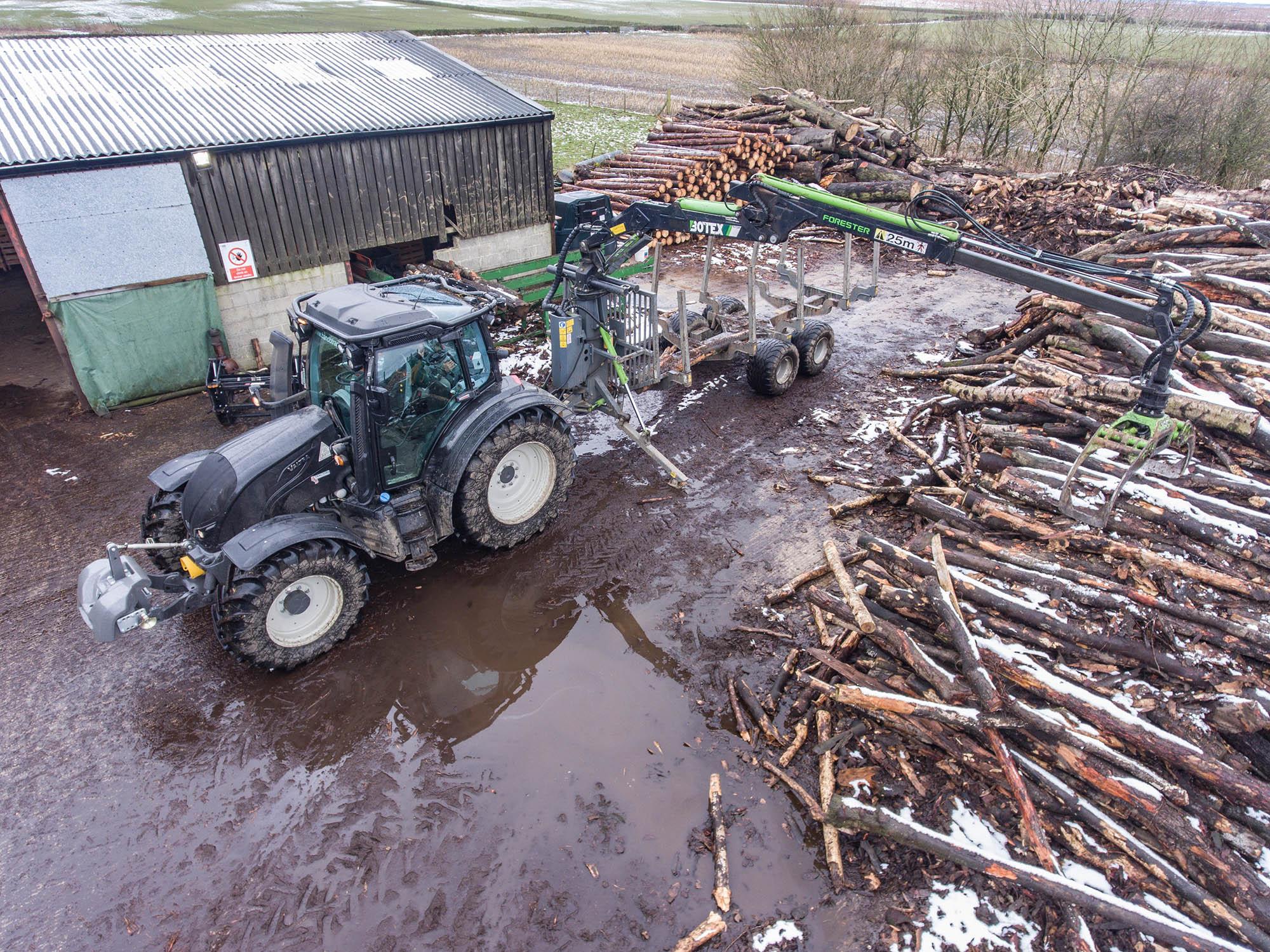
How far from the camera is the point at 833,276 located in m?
15.1

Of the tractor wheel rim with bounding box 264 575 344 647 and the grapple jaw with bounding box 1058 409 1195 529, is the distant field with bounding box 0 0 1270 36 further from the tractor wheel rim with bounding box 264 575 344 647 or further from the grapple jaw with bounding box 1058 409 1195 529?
the tractor wheel rim with bounding box 264 575 344 647

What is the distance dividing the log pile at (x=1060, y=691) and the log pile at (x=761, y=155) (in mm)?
10906

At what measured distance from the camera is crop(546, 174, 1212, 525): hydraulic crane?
21.9ft

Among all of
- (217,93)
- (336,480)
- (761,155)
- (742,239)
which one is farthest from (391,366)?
(761,155)

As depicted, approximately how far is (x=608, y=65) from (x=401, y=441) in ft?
125

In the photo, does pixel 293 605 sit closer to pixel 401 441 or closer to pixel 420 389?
pixel 401 441

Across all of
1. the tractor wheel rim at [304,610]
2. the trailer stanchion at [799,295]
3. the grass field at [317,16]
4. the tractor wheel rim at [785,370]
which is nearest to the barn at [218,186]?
the trailer stanchion at [799,295]

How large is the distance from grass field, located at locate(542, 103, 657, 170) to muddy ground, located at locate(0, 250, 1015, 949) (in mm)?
15160

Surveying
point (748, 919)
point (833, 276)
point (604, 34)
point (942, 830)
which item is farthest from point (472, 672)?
point (604, 34)

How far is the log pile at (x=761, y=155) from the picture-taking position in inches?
648

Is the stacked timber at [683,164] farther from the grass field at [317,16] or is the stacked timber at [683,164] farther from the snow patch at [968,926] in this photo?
the grass field at [317,16]

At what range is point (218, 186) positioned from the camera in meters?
10.3

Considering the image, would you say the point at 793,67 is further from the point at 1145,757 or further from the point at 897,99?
the point at 1145,757

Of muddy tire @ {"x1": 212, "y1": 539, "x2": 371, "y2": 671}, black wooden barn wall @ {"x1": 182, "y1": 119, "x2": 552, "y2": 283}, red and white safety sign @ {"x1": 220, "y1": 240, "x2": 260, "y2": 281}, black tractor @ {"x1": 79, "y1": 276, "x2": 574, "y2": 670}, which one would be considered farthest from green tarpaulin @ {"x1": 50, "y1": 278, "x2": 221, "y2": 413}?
muddy tire @ {"x1": 212, "y1": 539, "x2": 371, "y2": 671}
